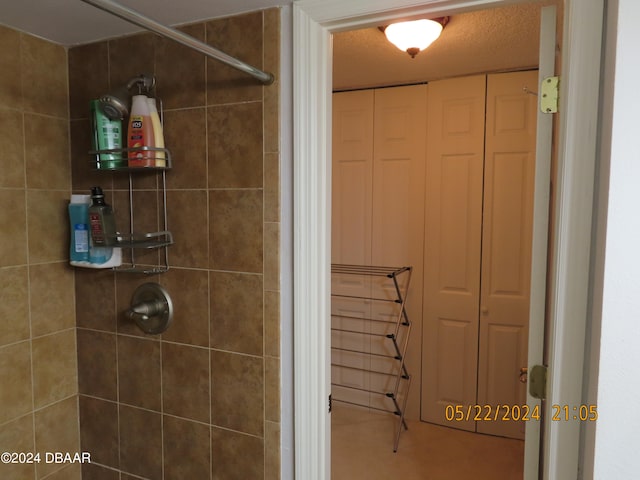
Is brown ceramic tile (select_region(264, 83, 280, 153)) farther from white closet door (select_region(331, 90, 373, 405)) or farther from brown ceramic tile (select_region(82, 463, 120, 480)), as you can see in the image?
white closet door (select_region(331, 90, 373, 405))

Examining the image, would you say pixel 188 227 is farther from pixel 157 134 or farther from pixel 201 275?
pixel 157 134

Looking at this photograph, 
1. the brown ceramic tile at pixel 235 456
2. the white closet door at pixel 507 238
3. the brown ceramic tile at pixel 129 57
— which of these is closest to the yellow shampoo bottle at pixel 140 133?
the brown ceramic tile at pixel 129 57

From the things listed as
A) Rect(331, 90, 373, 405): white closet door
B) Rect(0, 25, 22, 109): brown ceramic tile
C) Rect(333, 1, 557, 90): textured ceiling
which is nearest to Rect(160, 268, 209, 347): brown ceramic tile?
Rect(0, 25, 22, 109): brown ceramic tile

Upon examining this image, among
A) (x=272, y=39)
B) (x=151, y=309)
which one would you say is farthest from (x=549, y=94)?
(x=151, y=309)

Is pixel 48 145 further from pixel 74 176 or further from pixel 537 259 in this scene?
pixel 537 259

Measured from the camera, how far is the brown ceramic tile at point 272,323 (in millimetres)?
1400

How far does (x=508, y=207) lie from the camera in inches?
102

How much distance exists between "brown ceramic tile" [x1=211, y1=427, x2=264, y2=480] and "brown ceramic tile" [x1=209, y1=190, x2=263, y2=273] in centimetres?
56

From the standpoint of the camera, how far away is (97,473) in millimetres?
1775

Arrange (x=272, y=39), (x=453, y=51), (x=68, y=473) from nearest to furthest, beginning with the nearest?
1. (x=272, y=39)
2. (x=68, y=473)
3. (x=453, y=51)

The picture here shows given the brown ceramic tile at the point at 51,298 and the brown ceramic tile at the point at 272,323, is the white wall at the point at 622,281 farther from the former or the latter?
the brown ceramic tile at the point at 51,298

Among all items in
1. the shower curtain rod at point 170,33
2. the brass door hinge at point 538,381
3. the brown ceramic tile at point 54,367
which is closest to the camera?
the shower curtain rod at point 170,33

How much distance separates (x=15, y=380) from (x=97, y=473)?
1.65ft

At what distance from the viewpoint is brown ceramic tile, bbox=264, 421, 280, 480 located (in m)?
1.43
